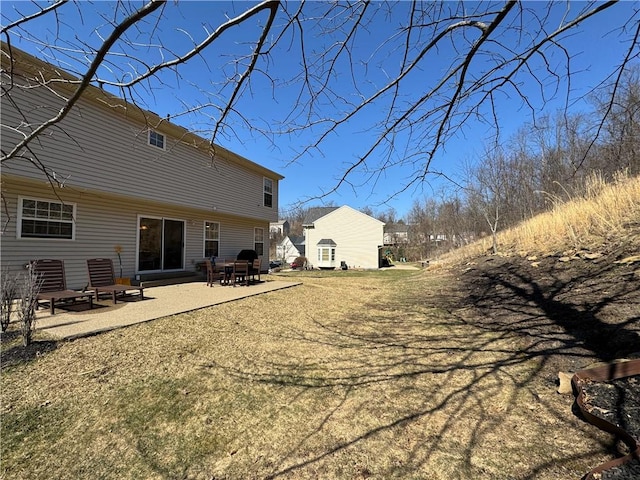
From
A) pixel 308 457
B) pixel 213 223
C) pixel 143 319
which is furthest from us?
pixel 213 223

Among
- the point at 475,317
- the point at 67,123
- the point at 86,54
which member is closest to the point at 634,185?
the point at 475,317

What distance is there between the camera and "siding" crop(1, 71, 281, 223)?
7.14m

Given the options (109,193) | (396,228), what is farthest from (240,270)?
(396,228)

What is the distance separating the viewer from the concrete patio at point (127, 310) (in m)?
4.99

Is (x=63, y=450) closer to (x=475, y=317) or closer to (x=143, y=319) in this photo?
(x=143, y=319)

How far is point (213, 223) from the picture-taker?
1470 cm

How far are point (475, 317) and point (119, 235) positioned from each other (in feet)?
35.2

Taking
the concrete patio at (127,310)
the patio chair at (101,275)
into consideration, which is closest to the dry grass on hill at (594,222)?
the concrete patio at (127,310)

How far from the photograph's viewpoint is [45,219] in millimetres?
8281

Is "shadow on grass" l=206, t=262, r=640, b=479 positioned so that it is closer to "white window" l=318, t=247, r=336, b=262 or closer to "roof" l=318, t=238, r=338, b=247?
"white window" l=318, t=247, r=336, b=262

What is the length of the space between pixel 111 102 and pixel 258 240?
14.6 metres

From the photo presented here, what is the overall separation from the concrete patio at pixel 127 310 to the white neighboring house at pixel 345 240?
2166 cm

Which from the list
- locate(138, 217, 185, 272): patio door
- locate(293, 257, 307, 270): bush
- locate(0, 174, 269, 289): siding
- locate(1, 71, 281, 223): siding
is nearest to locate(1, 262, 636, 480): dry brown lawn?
locate(1, 71, 281, 223): siding

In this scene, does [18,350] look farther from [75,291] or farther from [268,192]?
[268,192]
